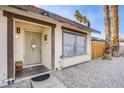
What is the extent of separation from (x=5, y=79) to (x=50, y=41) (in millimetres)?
3112

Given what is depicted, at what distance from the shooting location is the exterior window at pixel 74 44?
8695mm

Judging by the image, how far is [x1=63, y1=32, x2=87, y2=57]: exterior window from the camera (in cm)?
870

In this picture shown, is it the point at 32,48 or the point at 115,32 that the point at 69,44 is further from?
the point at 115,32

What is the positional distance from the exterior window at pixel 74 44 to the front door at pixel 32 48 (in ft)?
5.17

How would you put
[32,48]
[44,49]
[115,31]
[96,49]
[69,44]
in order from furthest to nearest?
1. [115,31]
2. [96,49]
3. [69,44]
4. [32,48]
5. [44,49]

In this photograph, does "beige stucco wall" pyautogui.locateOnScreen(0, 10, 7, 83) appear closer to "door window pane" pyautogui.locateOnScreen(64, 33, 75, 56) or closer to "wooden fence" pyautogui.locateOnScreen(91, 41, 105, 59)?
"door window pane" pyautogui.locateOnScreen(64, 33, 75, 56)

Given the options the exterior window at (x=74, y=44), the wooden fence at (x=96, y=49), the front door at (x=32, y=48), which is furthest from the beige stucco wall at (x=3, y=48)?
the wooden fence at (x=96, y=49)

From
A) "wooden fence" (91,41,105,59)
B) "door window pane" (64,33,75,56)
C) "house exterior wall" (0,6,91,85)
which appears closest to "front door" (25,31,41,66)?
"house exterior wall" (0,6,91,85)

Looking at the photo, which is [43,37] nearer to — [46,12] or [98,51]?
[46,12]

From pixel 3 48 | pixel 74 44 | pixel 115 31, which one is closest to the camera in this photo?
pixel 3 48

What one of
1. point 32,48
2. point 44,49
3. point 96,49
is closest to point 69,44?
point 44,49

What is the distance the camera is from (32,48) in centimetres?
810

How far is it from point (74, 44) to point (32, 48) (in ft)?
9.85

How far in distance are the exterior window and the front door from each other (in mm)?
1576
